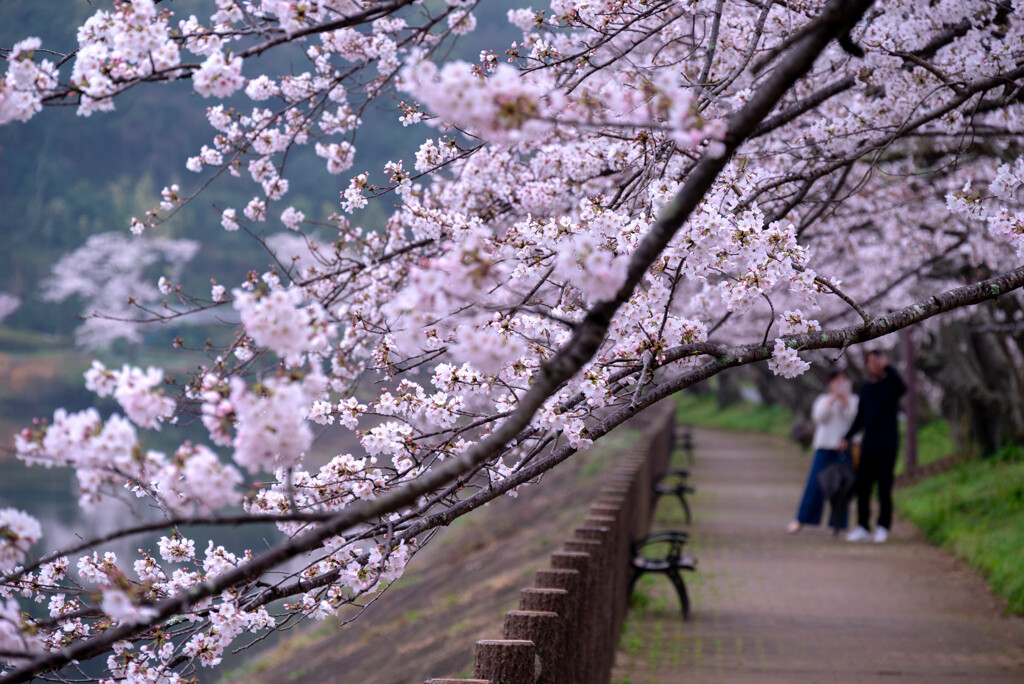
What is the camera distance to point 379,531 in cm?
335

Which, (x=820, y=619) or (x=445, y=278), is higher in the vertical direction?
(x=445, y=278)

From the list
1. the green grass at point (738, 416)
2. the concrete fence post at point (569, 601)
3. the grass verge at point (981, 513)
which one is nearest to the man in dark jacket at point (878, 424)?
the grass verge at point (981, 513)

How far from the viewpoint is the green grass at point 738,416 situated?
32.0m

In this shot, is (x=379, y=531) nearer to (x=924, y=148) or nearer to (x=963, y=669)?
(x=963, y=669)

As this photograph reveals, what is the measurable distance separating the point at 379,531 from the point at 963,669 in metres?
4.54

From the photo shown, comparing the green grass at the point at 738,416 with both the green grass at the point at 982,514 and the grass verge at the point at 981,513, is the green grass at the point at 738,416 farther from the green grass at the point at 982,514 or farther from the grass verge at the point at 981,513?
the green grass at the point at 982,514

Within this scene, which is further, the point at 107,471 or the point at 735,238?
the point at 735,238

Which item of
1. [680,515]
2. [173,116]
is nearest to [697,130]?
[680,515]

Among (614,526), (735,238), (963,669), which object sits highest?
(735,238)

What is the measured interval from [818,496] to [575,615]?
24.4ft

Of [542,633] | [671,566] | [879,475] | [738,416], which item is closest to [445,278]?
[542,633]

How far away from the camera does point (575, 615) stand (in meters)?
4.30

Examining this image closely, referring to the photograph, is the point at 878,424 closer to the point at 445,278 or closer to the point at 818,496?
the point at 818,496

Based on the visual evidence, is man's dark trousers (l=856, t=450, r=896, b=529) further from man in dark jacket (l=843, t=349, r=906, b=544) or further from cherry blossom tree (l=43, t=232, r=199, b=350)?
cherry blossom tree (l=43, t=232, r=199, b=350)
